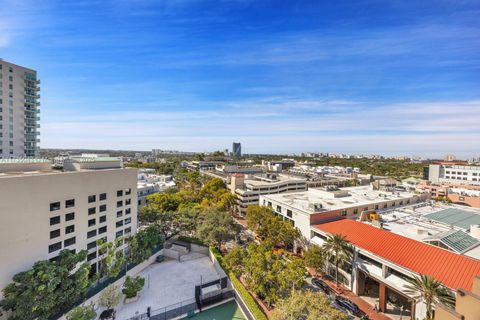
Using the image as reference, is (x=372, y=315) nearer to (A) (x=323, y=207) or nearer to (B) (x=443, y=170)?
(A) (x=323, y=207)

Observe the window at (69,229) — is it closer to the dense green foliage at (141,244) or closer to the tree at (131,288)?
the dense green foliage at (141,244)

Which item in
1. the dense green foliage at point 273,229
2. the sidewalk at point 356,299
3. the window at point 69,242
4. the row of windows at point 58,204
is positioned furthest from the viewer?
the dense green foliage at point 273,229

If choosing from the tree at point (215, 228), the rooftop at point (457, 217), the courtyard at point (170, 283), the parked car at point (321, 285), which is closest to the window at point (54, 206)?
the courtyard at point (170, 283)

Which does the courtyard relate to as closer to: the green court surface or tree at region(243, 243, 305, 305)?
the green court surface

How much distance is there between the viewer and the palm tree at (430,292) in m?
20.5

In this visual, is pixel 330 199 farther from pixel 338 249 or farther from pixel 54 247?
pixel 54 247

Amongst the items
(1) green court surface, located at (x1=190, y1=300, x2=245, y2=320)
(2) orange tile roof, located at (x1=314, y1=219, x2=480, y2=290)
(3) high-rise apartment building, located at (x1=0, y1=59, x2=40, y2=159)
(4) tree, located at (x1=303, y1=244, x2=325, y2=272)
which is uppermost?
(3) high-rise apartment building, located at (x1=0, y1=59, x2=40, y2=159)

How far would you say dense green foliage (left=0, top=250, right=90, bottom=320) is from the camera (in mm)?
20869

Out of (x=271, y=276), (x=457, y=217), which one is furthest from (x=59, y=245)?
(x=457, y=217)

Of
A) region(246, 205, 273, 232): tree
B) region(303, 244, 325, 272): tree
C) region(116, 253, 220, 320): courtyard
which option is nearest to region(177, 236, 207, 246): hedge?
region(116, 253, 220, 320): courtyard

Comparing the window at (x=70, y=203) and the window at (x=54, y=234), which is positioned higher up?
the window at (x=70, y=203)

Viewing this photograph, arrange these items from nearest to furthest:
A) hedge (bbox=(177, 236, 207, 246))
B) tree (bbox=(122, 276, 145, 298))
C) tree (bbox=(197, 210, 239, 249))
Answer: tree (bbox=(122, 276, 145, 298)) < tree (bbox=(197, 210, 239, 249)) < hedge (bbox=(177, 236, 207, 246))

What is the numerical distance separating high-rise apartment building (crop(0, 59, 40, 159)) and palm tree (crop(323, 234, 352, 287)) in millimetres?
67811

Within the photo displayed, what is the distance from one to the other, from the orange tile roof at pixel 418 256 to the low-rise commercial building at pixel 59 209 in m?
34.1
